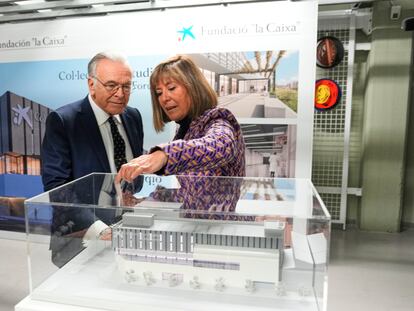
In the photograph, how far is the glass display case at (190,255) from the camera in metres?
0.83

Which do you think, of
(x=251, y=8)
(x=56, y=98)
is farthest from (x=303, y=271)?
(x=56, y=98)

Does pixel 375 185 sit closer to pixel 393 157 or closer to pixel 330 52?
pixel 393 157

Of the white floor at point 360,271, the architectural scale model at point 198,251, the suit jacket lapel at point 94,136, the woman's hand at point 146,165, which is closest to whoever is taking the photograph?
the architectural scale model at point 198,251

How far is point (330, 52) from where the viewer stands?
11.8 ft

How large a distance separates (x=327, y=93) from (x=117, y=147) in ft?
7.62

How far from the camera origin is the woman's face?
1636 millimetres

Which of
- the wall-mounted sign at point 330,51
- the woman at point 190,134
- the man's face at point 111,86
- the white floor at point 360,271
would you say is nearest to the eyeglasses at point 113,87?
the man's face at point 111,86

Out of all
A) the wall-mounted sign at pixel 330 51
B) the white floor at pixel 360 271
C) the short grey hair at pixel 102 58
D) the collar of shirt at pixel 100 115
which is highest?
the wall-mounted sign at pixel 330 51

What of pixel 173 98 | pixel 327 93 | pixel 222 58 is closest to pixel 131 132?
pixel 222 58

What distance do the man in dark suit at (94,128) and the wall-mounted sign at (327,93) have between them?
1.99 metres

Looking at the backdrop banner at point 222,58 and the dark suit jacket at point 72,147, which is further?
the backdrop banner at point 222,58

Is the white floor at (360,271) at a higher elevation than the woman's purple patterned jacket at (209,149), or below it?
below

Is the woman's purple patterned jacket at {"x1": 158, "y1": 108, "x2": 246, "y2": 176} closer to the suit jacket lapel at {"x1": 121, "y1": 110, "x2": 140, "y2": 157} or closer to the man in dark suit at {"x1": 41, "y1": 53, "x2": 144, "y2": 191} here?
the man in dark suit at {"x1": 41, "y1": 53, "x2": 144, "y2": 191}

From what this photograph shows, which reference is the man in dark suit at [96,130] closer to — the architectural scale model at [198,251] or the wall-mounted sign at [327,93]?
the architectural scale model at [198,251]
